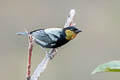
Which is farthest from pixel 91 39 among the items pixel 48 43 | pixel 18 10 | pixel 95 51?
pixel 48 43

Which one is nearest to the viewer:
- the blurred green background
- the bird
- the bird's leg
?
the bird's leg

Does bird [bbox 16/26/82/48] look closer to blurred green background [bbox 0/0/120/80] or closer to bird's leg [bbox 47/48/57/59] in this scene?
bird's leg [bbox 47/48/57/59]

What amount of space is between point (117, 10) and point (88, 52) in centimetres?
68

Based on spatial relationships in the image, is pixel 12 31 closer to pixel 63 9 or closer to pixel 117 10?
pixel 63 9

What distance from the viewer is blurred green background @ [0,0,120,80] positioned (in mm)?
4105

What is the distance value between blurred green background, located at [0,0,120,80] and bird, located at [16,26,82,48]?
2567 millimetres

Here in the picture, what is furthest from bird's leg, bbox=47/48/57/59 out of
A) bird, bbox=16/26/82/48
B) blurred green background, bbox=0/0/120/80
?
blurred green background, bbox=0/0/120/80

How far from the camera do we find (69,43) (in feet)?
14.7

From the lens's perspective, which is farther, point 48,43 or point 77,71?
point 77,71

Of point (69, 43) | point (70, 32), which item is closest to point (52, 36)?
point (70, 32)

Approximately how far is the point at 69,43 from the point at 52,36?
324cm

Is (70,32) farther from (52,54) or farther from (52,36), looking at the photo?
(52,54)

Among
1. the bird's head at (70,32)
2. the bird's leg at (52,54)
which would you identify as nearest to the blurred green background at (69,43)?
the bird's head at (70,32)

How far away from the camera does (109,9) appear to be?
486cm
